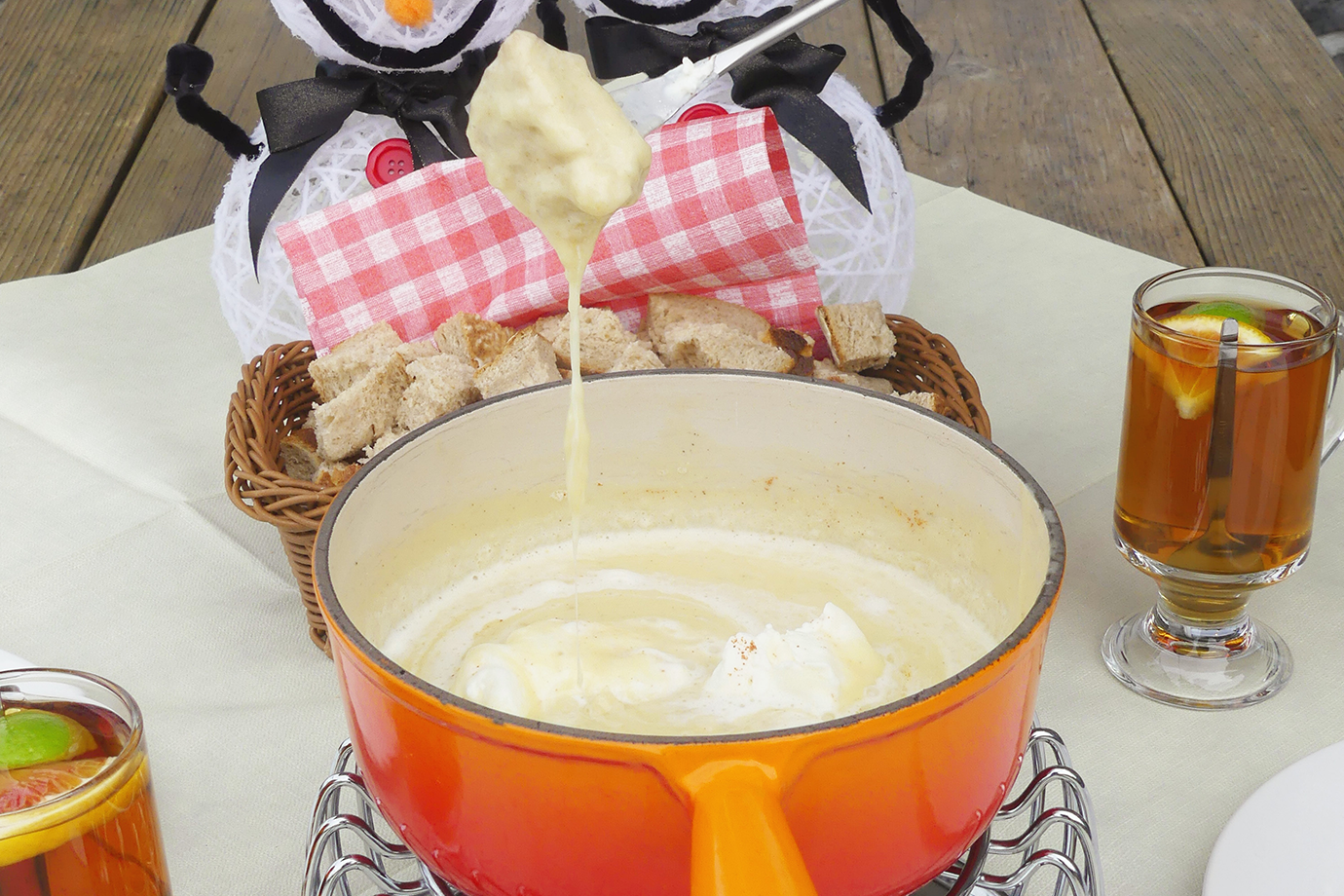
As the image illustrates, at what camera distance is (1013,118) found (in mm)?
1908

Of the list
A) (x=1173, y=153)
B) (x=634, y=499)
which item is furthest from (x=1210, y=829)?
(x=1173, y=153)

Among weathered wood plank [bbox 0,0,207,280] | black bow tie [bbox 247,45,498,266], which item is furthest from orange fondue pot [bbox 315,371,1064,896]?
weathered wood plank [bbox 0,0,207,280]

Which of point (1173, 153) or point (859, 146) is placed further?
point (1173, 153)

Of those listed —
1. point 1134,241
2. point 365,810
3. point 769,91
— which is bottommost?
point 1134,241

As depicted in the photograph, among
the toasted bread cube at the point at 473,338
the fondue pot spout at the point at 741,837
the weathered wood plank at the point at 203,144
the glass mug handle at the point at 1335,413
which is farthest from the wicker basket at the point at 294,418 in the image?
the weathered wood plank at the point at 203,144

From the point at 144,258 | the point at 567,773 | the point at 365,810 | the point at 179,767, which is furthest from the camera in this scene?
the point at 144,258

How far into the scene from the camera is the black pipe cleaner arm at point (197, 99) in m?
1.18

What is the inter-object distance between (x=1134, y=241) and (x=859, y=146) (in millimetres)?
493

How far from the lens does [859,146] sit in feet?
4.10

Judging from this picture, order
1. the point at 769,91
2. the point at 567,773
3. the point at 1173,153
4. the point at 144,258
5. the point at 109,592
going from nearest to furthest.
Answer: the point at 567,773 < the point at 109,592 < the point at 769,91 < the point at 144,258 < the point at 1173,153

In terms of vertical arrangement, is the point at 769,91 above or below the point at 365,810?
above

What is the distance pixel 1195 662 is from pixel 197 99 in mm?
923

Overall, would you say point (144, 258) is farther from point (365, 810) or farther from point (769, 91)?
point (365, 810)

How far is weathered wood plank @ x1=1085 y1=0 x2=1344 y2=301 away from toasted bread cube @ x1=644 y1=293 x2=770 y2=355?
673mm
